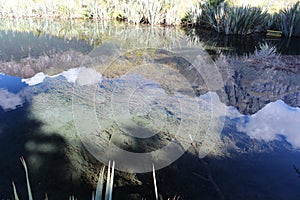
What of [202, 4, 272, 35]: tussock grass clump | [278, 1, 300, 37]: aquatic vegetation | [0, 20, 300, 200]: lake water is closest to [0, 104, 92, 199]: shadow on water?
[0, 20, 300, 200]: lake water

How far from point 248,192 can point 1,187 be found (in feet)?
6.05

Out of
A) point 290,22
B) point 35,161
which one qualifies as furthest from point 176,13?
point 35,161

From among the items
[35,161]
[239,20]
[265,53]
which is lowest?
[35,161]

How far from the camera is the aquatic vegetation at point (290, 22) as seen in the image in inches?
320

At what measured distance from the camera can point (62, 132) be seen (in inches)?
94.9

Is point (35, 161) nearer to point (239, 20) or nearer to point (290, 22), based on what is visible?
point (239, 20)

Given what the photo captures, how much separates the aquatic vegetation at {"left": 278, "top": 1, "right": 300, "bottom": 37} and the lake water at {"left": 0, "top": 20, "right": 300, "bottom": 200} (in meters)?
4.61

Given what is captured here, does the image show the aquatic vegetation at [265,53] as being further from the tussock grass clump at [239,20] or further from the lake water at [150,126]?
the tussock grass clump at [239,20]

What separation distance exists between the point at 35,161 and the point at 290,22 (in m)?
9.61

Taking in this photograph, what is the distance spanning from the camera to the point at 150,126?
2572mm

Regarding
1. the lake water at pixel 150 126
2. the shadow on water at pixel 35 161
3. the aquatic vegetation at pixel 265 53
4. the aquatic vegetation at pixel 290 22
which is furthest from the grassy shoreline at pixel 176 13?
the shadow on water at pixel 35 161

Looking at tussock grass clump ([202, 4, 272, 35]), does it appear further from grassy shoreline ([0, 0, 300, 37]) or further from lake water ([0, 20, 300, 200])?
lake water ([0, 20, 300, 200])

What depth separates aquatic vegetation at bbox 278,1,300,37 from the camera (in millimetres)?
8125

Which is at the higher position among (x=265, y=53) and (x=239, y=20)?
(x=239, y=20)
